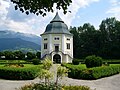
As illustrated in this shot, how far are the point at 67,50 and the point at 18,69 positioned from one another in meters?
34.7

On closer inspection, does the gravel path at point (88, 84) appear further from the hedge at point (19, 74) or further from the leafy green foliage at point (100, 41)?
the leafy green foliage at point (100, 41)

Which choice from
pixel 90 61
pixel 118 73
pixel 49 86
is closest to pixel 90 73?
pixel 90 61

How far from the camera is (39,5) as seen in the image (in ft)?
22.1

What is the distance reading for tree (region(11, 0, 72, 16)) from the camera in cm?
661

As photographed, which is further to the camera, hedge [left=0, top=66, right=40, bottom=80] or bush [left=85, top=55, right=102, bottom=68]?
bush [left=85, top=55, right=102, bottom=68]

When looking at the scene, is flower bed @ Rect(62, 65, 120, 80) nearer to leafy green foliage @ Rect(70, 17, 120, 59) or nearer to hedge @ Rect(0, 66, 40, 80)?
hedge @ Rect(0, 66, 40, 80)

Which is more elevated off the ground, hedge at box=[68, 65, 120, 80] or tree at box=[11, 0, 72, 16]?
tree at box=[11, 0, 72, 16]

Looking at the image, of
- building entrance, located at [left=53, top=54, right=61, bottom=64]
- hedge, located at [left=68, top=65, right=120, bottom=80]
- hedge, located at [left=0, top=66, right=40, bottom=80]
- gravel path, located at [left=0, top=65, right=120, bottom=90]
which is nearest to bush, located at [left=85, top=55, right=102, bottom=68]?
hedge, located at [left=68, top=65, right=120, bottom=80]

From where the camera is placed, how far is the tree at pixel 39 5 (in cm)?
661

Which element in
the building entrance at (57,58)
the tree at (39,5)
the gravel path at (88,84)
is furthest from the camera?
the building entrance at (57,58)

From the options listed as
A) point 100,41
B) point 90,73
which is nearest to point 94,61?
point 90,73

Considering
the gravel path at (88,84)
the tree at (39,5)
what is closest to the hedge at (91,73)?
the gravel path at (88,84)

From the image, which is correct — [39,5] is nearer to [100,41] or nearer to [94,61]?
[94,61]

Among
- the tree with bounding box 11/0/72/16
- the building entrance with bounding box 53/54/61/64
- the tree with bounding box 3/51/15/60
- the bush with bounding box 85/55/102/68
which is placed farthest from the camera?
the tree with bounding box 3/51/15/60
